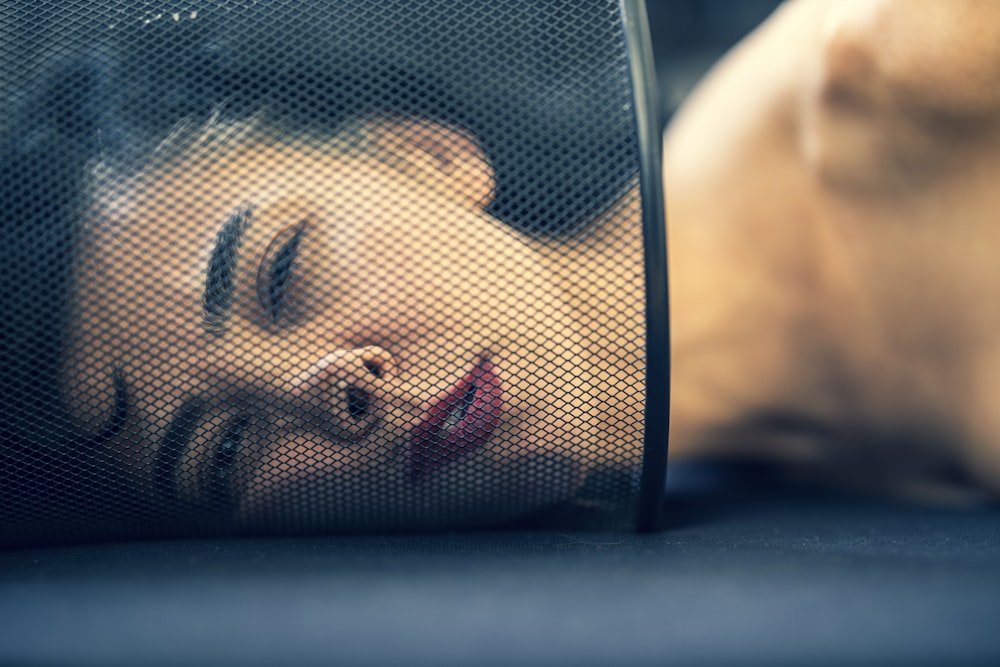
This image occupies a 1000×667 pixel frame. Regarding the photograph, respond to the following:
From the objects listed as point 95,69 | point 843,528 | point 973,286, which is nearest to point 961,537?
point 843,528

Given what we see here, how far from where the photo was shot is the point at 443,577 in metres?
0.41

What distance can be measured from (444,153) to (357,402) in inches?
5.3

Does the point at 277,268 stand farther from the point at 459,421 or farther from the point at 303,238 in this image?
the point at 459,421

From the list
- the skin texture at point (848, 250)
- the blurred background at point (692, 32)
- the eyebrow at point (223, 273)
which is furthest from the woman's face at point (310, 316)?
the blurred background at point (692, 32)

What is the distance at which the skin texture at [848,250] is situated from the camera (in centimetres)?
52

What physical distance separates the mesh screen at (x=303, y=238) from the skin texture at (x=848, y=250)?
207mm

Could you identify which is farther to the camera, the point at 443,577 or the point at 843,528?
the point at 843,528

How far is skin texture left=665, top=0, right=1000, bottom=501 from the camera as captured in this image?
52cm

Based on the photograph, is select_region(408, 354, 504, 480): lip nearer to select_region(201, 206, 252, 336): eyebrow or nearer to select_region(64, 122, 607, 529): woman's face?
select_region(64, 122, 607, 529): woman's face

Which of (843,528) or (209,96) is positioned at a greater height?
(209,96)

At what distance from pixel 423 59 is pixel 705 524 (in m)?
0.32

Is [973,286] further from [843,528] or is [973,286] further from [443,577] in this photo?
[443,577]

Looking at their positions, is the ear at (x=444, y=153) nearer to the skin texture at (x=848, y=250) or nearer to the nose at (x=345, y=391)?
the nose at (x=345, y=391)

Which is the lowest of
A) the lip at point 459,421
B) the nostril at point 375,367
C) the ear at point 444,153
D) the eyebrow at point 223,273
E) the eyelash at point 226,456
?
the eyelash at point 226,456
